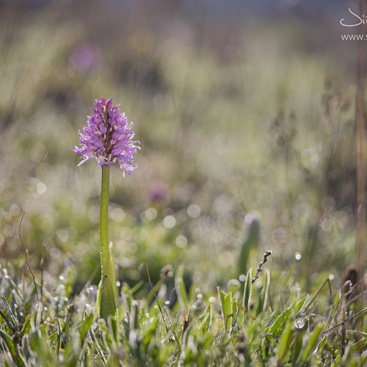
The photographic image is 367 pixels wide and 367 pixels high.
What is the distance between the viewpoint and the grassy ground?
147 cm

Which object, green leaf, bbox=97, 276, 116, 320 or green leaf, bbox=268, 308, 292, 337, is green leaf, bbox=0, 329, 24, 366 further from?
green leaf, bbox=268, 308, 292, 337

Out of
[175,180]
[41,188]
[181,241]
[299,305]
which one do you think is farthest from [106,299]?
[175,180]

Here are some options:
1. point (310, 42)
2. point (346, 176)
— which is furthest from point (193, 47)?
point (346, 176)

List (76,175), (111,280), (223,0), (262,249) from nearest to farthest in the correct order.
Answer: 1. (111,280)
2. (262,249)
3. (76,175)
4. (223,0)

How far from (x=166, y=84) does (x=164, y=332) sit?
643cm

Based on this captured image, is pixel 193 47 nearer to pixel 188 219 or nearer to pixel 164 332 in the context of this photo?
pixel 188 219

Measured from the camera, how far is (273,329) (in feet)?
5.13

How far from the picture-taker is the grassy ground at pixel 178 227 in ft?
4.82

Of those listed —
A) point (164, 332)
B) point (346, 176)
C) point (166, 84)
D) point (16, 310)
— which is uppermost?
point (166, 84)

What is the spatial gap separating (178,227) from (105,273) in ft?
5.86

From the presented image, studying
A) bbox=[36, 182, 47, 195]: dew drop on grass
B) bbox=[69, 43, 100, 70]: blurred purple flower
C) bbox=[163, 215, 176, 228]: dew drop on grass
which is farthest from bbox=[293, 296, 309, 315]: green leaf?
bbox=[69, 43, 100, 70]: blurred purple flower

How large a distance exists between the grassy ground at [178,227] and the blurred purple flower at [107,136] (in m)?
0.49

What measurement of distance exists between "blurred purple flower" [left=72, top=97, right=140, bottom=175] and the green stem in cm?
10

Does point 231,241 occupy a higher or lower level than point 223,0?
lower
